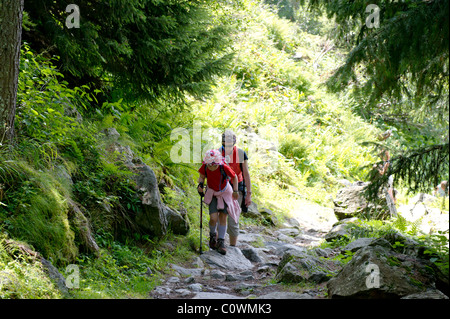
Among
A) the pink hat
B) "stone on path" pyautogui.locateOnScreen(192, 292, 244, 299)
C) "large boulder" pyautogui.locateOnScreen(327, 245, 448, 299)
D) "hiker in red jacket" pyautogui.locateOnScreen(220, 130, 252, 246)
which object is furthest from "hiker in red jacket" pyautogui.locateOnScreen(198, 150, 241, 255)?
"large boulder" pyautogui.locateOnScreen(327, 245, 448, 299)

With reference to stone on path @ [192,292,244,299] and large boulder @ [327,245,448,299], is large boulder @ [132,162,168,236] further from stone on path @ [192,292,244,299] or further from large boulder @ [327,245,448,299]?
large boulder @ [327,245,448,299]

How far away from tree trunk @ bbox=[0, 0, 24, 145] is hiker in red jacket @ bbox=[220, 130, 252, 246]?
348 cm

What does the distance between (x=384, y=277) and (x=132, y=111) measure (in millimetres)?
7137

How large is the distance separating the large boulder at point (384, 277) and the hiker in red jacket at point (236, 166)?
3172mm

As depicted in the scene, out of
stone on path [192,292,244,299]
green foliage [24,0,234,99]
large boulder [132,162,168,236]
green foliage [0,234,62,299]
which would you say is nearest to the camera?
green foliage [0,234,62,299]

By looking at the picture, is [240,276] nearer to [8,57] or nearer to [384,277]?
[384,277]


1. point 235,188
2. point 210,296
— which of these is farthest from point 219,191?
point 210,296

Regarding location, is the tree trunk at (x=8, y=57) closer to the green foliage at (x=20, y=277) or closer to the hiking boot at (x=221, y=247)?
the green foliage at (x=20, y=277)

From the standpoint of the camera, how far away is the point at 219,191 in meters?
7.04

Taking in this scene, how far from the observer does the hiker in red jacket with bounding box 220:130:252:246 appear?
720 centimetres

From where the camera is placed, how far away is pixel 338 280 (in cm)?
450

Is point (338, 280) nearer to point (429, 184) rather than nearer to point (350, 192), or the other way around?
point (429, 184)

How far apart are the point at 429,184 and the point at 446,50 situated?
4.29 feet

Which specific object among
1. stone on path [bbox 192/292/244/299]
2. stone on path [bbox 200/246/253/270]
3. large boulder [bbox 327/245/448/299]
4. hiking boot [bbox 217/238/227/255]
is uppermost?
large boulder [bbox 327/245/448/299]
